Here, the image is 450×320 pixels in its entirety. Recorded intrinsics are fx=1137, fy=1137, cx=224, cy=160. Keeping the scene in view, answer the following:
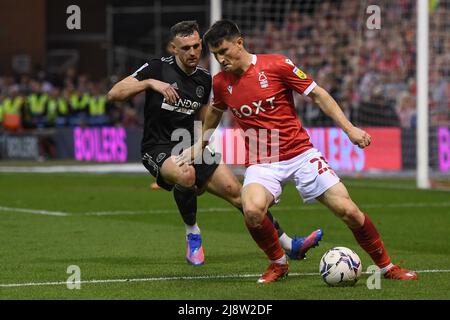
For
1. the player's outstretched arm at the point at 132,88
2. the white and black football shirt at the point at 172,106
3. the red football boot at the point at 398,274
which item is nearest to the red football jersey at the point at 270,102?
the player's outstretched arm at the point at 132,88

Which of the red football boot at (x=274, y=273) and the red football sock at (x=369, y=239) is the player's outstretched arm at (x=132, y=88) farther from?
Result: the red football sock at (x=369, y=239)

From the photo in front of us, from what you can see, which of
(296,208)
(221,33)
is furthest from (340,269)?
(296,208)

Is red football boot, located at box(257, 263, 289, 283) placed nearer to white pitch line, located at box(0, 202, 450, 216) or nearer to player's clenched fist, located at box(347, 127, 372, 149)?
player's clenched fist, located at box(347, 127, 372, 149)

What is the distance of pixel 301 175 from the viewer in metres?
8.84

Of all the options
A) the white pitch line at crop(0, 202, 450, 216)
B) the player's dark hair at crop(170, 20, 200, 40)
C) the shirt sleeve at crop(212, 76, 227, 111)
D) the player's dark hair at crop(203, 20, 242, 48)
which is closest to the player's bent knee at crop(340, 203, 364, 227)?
the shirt sleeve at crop(212, 76, 227, 111)

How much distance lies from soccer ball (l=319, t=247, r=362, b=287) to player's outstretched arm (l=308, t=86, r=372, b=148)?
0.85 meters

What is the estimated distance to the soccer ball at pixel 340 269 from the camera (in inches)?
331

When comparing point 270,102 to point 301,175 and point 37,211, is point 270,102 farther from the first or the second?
point 37,211

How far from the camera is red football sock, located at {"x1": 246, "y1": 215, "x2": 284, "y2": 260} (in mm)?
8836

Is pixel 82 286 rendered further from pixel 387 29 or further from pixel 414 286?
pixel 387 29

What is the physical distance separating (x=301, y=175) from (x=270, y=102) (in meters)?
0.62

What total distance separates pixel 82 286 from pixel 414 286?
249 cm
